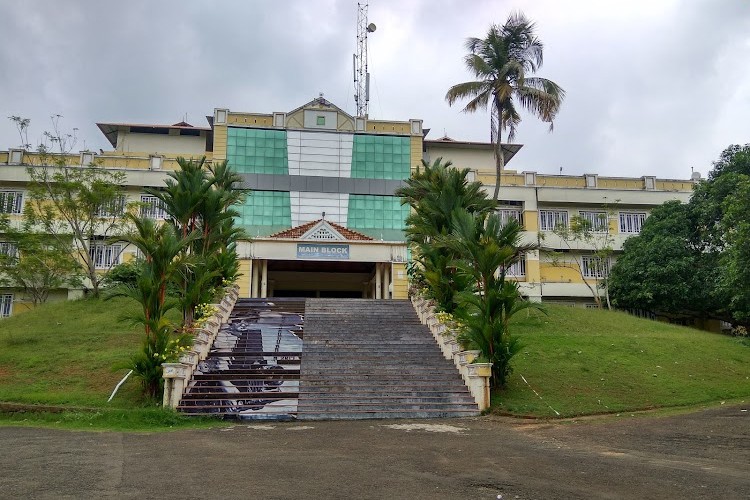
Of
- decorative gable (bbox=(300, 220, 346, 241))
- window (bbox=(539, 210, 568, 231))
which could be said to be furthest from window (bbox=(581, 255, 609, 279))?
decorative gable (bbox=(300, 220, 346, 241))

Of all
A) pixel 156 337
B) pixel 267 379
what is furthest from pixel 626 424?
pixel 156 337

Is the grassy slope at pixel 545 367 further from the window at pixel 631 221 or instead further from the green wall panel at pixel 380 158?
the green wall panel at pixel 380 158

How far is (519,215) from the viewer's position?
3588 centimetres

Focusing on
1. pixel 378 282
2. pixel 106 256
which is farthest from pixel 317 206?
pixel 106 256

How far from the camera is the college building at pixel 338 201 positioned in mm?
30578

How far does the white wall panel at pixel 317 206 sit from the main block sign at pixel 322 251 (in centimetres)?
346

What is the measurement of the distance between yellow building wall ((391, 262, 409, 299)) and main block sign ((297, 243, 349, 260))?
8.26 ft

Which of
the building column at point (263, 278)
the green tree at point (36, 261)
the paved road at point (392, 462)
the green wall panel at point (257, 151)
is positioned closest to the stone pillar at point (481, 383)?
the paved road at point (392, 462)

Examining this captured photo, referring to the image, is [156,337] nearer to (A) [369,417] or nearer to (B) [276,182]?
(A) [369,417]

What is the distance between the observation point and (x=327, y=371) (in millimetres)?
16203

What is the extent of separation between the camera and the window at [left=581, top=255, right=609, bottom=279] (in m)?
34.8

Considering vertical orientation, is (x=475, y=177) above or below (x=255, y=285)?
above

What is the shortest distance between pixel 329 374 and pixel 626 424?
7272 millimetres

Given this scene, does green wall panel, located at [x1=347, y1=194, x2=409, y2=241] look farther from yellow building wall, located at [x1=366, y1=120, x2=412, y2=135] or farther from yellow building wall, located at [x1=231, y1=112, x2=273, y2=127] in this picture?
yellow building wall, located at [x1=231, y1=112, x2=273, y2=127]
